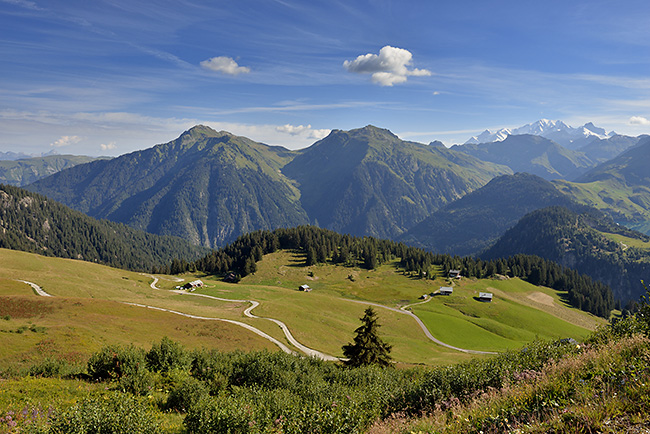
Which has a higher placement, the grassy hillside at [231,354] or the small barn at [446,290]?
the grassy hillside at [231,354]

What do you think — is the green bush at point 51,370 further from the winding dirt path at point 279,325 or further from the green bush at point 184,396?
the winding dirt path at point 279,325

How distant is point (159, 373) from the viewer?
2752cm

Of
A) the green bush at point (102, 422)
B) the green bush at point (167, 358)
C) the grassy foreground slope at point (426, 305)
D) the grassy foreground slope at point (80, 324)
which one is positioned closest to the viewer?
the green bush at point (102, 422)

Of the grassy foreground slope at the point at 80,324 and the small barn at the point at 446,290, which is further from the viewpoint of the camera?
the small barn at the point at 446,290

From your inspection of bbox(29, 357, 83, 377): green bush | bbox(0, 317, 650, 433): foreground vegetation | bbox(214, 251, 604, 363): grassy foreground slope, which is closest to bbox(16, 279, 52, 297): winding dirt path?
bbox(214, 251, 604, 363): grassy foreground slope

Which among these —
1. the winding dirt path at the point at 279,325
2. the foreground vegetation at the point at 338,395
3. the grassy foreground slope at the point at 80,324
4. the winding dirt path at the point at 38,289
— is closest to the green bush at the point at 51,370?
the foreground vegetation at the point at 338,395

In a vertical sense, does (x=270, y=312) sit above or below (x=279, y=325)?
below

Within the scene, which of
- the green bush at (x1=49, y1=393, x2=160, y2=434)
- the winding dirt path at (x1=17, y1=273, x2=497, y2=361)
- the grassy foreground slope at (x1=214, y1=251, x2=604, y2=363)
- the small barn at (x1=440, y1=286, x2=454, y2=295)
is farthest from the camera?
the small barn at (x1=440, y1=286, x2=454, y2=295)

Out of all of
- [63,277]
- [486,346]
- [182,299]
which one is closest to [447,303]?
[486,346]

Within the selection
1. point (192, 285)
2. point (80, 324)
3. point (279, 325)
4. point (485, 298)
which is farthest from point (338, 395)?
point (485, 298)

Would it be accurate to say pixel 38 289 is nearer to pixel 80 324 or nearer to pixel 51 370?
pixel 80 324

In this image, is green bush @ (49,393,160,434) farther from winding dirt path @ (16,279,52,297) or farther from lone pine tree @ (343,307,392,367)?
winding dirt path @ (16,279,52,297)

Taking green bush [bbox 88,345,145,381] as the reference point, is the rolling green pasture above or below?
below

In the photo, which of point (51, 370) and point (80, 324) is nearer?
point (51, 370)
